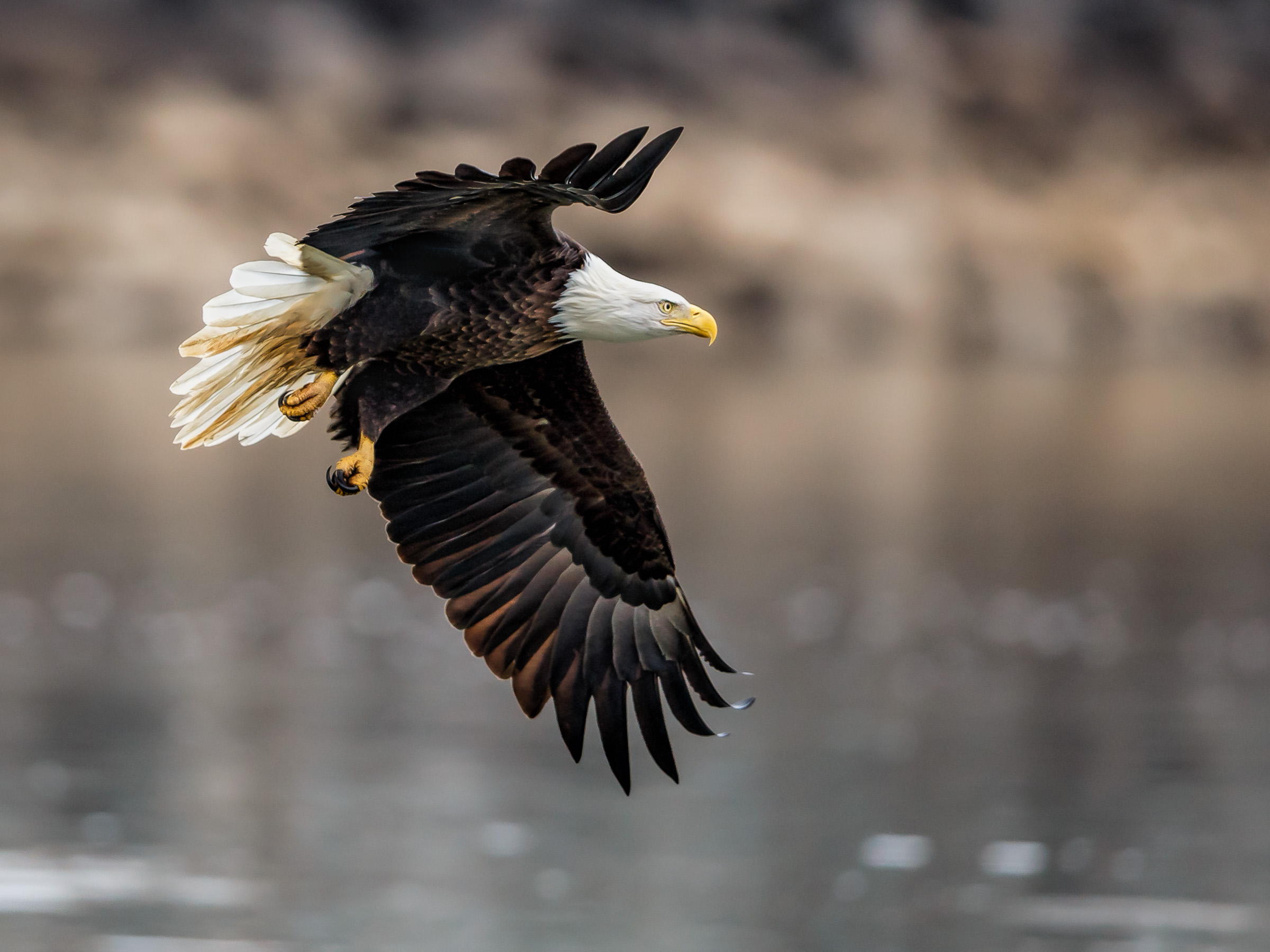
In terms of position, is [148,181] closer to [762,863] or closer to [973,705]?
[973,705]

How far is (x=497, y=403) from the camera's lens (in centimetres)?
560

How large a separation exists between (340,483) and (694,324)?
92 cm

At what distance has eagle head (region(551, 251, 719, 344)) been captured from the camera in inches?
194

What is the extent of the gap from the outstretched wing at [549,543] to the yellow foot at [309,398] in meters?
0.53

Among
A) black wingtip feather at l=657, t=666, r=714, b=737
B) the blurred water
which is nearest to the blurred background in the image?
the blurred water

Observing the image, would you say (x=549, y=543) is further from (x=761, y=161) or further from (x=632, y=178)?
(x=761, y=161)

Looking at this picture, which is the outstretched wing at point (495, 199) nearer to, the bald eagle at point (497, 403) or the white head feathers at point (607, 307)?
the bald eagle at point (497, 403)

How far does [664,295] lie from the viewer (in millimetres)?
5031

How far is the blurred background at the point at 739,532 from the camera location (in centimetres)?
1253

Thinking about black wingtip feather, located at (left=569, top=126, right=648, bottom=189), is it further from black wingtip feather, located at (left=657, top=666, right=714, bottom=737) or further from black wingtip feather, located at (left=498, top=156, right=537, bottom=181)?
black wingtip feather, located at (left=657, top=666, right=714, bottom=737)

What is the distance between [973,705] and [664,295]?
12855mm

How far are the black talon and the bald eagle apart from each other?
0.03ft

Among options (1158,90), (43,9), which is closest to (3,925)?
(43,9)

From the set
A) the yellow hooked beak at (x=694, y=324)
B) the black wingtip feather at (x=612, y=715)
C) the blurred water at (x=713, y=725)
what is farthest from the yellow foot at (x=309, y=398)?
the blurred water at (x=713, y=725)
